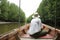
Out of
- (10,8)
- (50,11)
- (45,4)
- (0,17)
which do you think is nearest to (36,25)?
(50,11)

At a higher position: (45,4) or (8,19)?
(45,4)

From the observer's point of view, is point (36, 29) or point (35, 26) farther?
point (35, 26)

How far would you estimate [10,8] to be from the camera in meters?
49.0

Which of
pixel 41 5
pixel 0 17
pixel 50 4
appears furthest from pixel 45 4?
pixel 0 17

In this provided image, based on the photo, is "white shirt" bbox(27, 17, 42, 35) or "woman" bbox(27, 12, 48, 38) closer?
"woman" bbox(27, 12, 48, 38)

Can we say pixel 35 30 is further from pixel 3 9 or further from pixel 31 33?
pixel 3 9

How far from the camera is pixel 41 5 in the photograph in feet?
106

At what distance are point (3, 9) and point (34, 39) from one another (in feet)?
117

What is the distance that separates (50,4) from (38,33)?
2098cm

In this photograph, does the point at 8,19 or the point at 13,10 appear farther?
the point at 13,10

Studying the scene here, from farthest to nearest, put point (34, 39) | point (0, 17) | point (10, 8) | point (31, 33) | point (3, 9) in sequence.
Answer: point (10, 8)
point (3, 9)
point (0, 17)
point (31, 33)
point (34, 39)

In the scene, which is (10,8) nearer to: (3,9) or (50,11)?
(3,9)

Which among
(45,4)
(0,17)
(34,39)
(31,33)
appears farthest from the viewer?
(0,17)

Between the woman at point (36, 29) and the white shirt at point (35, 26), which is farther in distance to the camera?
the white shirt at point (35, 26)
